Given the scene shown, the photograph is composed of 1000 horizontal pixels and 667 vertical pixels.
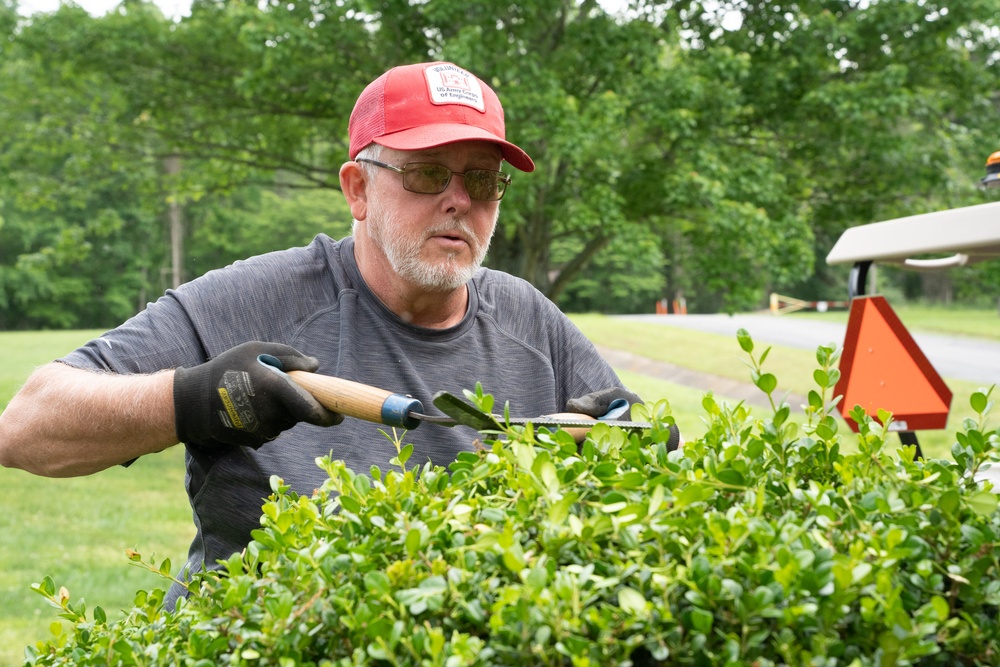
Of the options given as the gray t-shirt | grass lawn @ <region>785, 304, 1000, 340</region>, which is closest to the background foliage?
the gray t-shirt

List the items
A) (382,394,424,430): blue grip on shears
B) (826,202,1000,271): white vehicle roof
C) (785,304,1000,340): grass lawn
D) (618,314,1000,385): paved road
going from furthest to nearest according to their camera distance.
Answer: (785,304,1000,340): grass lawn < (618,314,1000,385): paved road < (826,202,1000,271): white vehicle roof < (382,394,424,430): blue grip on shears

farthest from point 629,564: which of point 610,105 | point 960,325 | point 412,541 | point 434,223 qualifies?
point 960,325

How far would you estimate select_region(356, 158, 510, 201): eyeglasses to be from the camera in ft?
8.70

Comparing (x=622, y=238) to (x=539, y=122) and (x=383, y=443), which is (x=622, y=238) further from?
(x=383, y=443)

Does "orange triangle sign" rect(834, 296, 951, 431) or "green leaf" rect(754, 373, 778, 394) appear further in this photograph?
"orange triangle sign" rect(834, 296, 951, 431)

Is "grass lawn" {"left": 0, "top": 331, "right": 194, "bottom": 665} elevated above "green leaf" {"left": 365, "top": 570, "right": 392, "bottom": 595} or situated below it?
below

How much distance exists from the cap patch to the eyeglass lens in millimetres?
183

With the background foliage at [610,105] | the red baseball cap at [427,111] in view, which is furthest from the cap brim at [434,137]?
the background foliage at [610,105]

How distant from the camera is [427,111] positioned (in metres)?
2.68

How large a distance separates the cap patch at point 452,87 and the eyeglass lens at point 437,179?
18cm

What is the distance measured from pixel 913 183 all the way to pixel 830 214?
1096 millimetres

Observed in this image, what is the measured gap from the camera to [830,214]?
37.1 ft

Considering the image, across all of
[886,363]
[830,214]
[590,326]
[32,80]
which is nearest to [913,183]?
[830,214]

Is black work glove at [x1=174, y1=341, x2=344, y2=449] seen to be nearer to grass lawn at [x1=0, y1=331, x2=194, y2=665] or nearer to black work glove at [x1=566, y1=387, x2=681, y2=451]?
black work glove at [x1=566, y1=387, x2=681, y2=451]
